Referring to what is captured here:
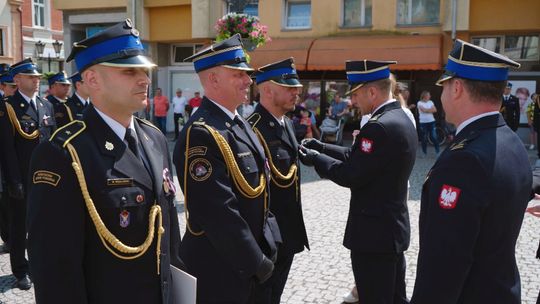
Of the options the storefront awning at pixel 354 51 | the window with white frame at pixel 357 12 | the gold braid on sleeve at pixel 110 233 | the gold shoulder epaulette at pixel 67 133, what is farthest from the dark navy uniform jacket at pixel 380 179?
the window with white frame at pixel 357 12

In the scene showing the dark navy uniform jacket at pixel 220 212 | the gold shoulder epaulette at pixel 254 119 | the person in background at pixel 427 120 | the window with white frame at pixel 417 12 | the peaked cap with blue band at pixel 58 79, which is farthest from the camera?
the window with white frame at pixel 417 12

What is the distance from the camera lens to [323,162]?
3975 mm

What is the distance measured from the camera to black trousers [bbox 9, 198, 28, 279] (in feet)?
17.4

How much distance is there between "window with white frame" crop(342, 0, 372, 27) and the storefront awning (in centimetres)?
78

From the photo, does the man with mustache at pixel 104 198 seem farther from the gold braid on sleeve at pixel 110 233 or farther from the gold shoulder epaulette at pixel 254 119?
the gold shoulder epaulette at pixel 254 119

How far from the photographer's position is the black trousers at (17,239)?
5.29 metres

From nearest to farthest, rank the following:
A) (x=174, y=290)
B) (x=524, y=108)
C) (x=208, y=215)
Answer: (x=174, y=290) < (x=208, y=215) < (x=524, y=108)

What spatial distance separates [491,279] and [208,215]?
1.44 metres

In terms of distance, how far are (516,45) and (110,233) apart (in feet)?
60.5

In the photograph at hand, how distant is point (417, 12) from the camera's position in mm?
18547

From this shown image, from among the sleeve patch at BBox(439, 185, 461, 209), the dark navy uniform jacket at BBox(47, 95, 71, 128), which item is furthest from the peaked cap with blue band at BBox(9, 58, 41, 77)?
the sleeve patch at BBox(439, 185, 461, 209)

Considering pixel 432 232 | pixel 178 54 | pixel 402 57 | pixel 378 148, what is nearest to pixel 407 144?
pixel 378 148

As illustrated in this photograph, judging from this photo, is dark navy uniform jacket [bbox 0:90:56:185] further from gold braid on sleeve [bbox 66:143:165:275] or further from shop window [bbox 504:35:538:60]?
shop window [bbox 504:35:538:60]

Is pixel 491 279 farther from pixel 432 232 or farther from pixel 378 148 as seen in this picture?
pixel 378 148
